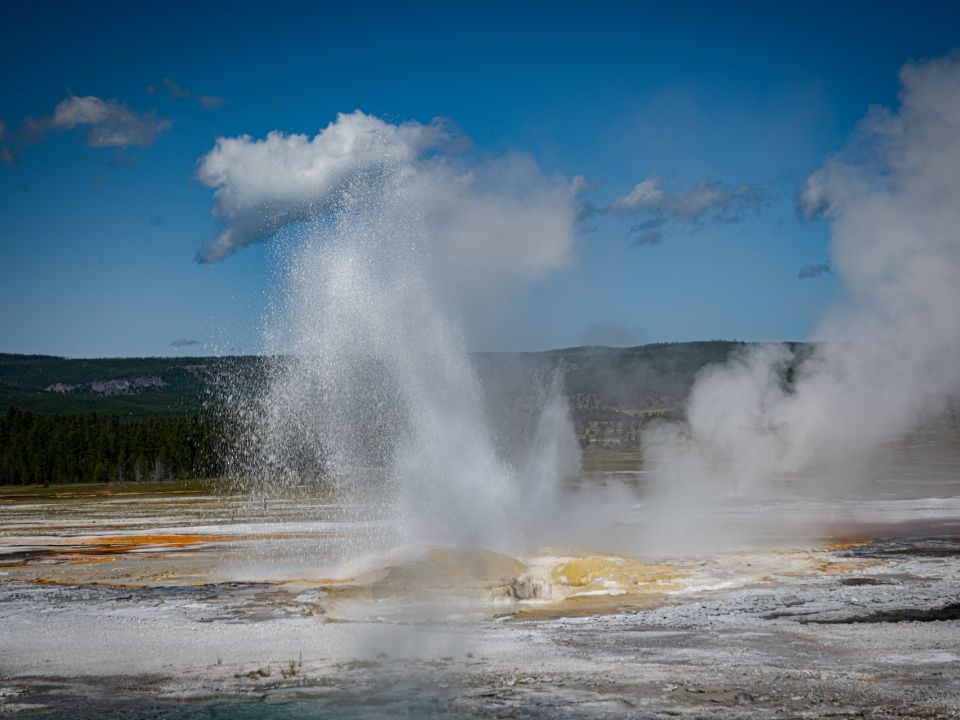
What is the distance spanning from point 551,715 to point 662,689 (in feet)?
5.13

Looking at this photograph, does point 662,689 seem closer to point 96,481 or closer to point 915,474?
point 915,474

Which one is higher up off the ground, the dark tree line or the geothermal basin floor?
the dark tree line

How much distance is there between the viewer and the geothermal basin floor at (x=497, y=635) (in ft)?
33.8

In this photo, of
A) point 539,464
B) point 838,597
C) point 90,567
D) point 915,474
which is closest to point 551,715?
point 838,597

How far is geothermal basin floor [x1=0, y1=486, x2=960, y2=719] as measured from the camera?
405 inches

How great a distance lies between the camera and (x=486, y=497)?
23.2 m

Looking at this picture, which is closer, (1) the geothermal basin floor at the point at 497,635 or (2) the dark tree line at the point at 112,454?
(1) the geothermal basin floor at the point at 497,635

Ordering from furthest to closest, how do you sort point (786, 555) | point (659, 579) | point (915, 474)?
point (915, 474) < point (786, 555) < point (659, 579)

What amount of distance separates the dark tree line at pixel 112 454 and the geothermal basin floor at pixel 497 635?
59201 mm

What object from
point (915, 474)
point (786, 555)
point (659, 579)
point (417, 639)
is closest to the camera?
point (417, 639)

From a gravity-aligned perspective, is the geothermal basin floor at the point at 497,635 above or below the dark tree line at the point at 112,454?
below

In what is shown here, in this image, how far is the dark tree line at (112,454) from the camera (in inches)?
3199

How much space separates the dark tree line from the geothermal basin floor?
59.2 metres

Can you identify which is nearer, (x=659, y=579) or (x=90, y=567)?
(x=659, y=579)
